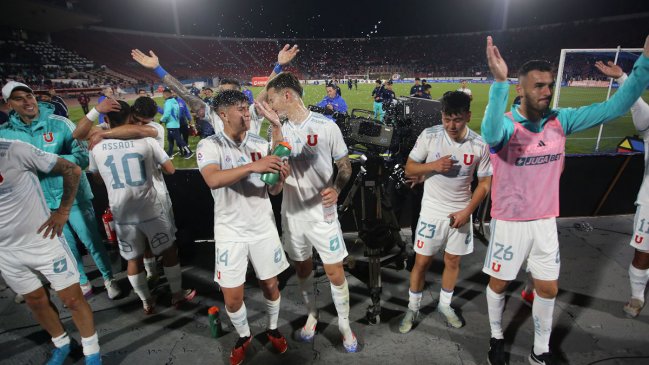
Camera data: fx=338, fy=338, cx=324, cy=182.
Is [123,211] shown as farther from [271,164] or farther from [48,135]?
[271,164]

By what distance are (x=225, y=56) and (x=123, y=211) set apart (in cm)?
4842

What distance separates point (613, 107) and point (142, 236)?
391 cm

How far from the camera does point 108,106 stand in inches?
113

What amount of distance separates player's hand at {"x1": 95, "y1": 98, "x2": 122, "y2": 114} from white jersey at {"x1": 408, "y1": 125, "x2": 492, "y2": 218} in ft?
8.51

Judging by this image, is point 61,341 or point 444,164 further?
point 61,341

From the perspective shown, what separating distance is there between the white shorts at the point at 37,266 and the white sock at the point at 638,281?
4953mm

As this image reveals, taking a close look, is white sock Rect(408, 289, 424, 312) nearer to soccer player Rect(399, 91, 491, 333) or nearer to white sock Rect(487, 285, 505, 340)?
soccer player Rect(399, 91, 491, 333)

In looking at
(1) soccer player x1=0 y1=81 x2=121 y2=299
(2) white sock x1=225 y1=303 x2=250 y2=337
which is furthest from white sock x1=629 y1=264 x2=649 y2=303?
(1) soccer player x1=0 y1=81 x2=121 y2=299

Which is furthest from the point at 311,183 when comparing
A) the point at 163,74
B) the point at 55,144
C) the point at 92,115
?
the point at 55,144

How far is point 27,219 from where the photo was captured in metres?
2.48

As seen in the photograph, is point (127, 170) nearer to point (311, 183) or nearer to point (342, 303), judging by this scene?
point (311, 183)

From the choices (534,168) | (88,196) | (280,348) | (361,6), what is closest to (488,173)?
(534,168)

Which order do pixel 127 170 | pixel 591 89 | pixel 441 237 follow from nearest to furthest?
pixel 441 237 < pixel 127 170 < pixel 591 89

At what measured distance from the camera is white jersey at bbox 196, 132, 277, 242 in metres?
2.44
